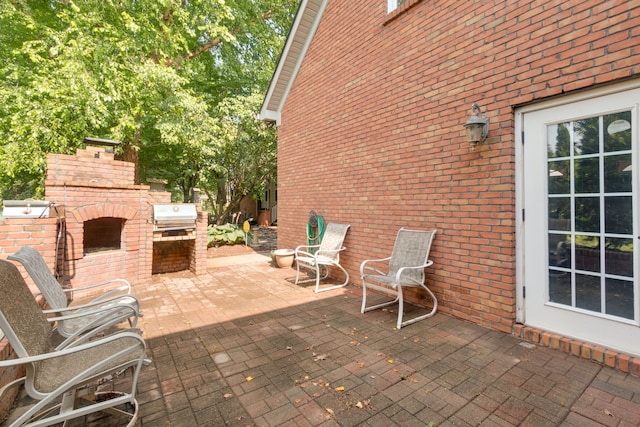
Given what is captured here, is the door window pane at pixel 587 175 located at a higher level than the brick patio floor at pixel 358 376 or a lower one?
higher

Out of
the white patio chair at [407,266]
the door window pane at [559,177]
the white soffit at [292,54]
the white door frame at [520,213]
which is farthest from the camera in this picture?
the white soffit at [292,54]

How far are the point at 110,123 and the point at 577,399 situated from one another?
1003 centimetres

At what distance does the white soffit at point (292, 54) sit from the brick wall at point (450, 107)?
0.42 m

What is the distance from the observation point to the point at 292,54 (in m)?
6.30

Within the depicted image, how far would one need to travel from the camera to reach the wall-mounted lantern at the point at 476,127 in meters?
3.02

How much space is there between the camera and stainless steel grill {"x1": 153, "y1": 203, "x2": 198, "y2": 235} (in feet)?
16.7

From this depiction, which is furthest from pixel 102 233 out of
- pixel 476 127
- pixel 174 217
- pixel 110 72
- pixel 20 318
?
pixel 476 127

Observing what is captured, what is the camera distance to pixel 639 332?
2.29 m

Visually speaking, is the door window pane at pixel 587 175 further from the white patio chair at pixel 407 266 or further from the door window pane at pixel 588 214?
the white patio chair at pixel 407 266

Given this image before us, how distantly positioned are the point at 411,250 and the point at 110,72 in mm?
7422

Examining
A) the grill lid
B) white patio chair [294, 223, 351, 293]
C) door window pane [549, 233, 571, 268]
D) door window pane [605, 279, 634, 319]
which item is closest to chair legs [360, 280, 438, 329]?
white patio chair [294, 223, 351, 293]

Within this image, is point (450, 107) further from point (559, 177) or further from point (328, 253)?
point (328, 253)

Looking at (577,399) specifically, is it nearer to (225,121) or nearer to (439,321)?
(439,321)

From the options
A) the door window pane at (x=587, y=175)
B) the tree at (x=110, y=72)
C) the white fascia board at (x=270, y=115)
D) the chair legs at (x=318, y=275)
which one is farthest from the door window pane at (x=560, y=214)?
the tree at (x=110, y=72)
